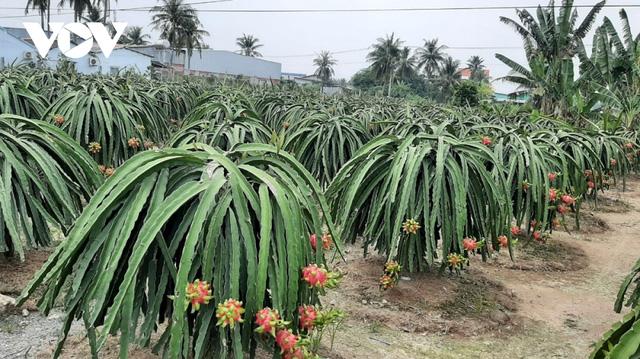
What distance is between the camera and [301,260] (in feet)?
6.50

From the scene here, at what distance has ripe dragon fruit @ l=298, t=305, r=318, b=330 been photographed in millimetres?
1962

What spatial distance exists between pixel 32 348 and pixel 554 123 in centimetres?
743

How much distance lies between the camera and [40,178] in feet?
9.93

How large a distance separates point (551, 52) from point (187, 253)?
48.2 ft

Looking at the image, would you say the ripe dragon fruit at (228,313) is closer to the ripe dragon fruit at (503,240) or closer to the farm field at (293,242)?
the farm field at (293,242)

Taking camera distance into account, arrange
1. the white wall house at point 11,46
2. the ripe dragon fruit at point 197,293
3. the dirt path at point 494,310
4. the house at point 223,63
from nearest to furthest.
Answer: the ripe dragon fruit at point 197,293, the dirt path at point 494,310, the white wall house at point 11,46, the house at point 223,63

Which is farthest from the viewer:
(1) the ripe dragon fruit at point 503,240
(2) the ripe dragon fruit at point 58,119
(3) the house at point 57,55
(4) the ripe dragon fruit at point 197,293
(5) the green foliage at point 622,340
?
(3) the house at point 57,55

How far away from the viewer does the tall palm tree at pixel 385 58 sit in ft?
159

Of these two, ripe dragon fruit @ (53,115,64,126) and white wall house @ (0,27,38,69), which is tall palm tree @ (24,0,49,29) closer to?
white wall house @ (0,27,38,69)

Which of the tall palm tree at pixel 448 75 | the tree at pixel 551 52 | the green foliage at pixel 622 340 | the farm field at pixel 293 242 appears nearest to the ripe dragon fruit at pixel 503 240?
the farm field at pixel 293 242

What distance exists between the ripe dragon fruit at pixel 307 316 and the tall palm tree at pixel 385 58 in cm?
4718

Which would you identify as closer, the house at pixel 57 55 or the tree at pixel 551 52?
the tree at pixel 551 52

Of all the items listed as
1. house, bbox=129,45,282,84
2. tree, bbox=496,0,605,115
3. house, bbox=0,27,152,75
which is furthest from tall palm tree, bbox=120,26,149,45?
tree, bbox=496,0,605,115

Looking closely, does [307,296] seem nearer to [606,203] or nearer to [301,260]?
[301,260]
